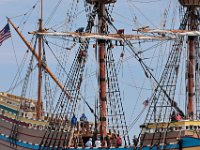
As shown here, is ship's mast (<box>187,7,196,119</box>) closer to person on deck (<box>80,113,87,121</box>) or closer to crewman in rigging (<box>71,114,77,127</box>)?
crewman in rigging (<box>71,114,77,127</box>)

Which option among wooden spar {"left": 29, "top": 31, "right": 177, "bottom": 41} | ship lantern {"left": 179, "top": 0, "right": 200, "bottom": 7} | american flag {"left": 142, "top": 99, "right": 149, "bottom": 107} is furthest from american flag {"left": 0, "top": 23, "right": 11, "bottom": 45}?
ship lantern {"left": 179, "top": 0, "right": 200, "bottom": 7}

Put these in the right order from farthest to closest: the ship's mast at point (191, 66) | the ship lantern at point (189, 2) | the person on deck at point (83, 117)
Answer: the person on deck at point (83, 117)
the ship lantern at point (189, 2)
the ship's mast at point (191, 66)

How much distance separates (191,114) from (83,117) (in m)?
8.75

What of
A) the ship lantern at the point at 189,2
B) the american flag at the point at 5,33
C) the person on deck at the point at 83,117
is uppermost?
the ship lantern at the point at 189,2

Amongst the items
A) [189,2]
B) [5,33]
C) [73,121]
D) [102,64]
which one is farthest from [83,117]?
[189,2]

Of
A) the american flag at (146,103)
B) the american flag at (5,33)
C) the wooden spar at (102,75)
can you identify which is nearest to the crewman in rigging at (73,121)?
the wooden spar at (102,75)

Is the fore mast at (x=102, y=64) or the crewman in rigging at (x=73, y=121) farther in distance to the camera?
the fore mast at (x=102, y=64)

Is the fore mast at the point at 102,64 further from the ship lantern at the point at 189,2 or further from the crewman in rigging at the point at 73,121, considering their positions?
the ship lantern at the point at 189,2

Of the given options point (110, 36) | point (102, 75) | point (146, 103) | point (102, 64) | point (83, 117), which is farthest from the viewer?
point (110, 36)

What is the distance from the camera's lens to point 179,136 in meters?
53.8

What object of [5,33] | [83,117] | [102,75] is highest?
[5,33]

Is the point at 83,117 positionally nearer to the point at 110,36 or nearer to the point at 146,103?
the point at 146,103

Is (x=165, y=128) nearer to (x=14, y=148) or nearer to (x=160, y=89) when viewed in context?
(x=160, y=89)

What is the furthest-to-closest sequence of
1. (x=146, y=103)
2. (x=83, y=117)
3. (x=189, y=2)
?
(x=83, y=117), (x=189, y=2), (x=146, y=103)
